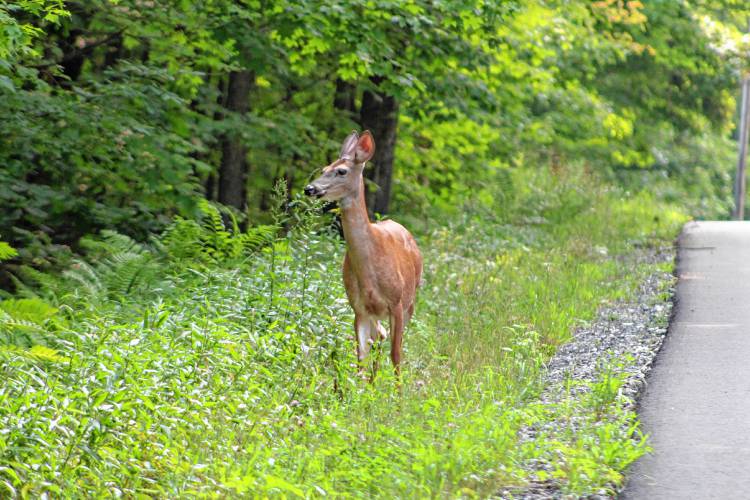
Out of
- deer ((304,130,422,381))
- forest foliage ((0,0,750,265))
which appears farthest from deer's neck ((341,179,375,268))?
forest foliage ((0,0,750,265))

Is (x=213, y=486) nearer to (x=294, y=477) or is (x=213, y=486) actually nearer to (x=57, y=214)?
(x=294, y=477)

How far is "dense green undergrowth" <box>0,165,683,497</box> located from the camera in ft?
18.9

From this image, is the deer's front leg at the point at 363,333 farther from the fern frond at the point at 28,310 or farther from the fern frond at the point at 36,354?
the fern frond at the point at 36,354

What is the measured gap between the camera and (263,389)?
743 cm

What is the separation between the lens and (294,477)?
5.93 m

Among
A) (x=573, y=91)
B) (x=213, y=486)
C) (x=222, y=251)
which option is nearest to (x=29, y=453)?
(x=213, y=486)

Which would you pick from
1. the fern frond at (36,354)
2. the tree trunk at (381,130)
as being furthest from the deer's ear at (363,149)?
the tree trunk at (381,130)

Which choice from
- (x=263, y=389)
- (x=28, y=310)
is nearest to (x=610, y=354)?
(x=263, y=389)

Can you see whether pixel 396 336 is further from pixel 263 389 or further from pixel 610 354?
pixel 610 354

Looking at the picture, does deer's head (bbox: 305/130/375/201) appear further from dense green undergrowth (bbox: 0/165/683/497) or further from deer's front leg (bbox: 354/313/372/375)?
deer's front leg (bbox: 354/313/372/375)

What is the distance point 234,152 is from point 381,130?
2.54m

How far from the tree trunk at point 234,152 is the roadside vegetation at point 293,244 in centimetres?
4

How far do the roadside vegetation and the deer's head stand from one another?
0.91 ft

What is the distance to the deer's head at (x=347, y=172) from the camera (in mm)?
8406
